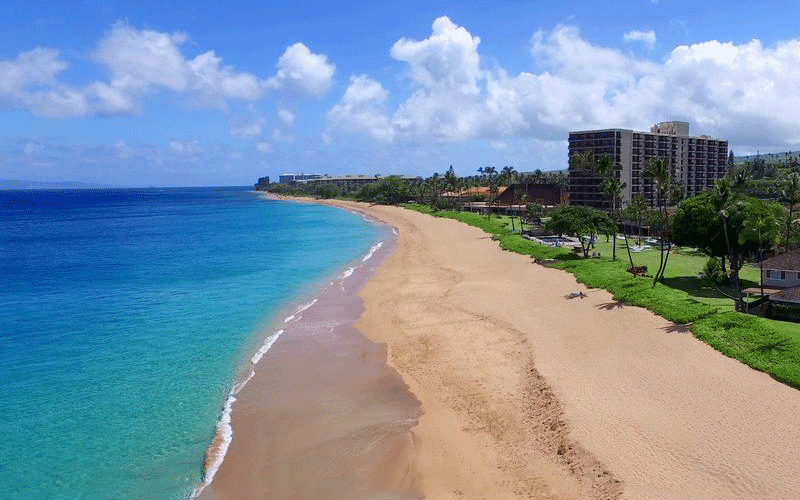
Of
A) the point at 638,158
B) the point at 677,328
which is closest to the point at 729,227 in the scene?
the point at 677,328

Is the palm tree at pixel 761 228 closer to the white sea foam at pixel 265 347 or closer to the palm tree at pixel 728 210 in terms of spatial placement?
the palm tree at pixel 728 210

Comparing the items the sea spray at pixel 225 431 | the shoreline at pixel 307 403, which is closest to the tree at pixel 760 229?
the shoreline at pixel 307 403

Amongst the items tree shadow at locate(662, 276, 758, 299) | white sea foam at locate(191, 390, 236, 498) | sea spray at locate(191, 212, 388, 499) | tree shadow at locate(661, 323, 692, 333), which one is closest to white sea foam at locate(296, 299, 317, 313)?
sea spray at locate(191, 212, 388, 499)

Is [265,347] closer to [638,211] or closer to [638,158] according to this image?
[638,211]

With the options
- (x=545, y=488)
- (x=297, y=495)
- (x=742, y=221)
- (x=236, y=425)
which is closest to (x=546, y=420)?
(x=545, y=488)

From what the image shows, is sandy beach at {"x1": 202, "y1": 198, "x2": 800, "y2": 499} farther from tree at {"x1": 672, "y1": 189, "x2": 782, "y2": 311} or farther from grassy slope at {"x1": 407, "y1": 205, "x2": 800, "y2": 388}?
tree at {"x1": 672, "y1": 189, "x2": 782, "y2": 311}

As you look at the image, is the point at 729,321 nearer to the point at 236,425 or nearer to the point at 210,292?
the point at 236,425

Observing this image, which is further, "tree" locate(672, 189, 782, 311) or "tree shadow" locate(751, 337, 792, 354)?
"tree" locate(672, 189, 782, 311)
